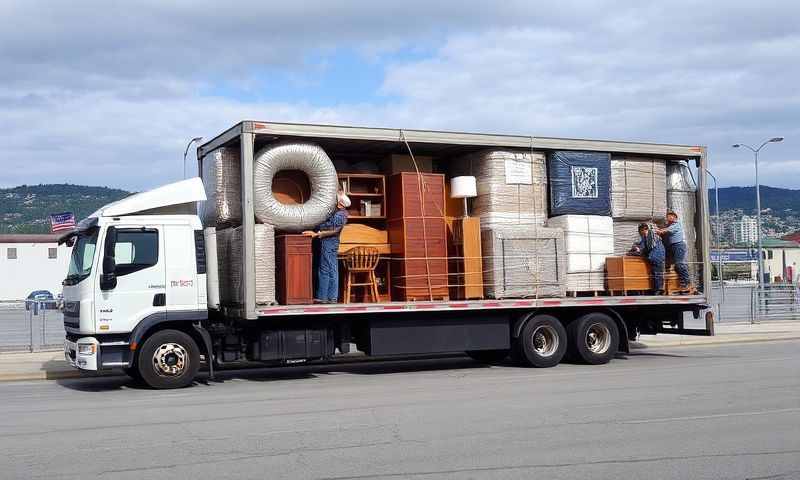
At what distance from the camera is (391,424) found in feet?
32.8

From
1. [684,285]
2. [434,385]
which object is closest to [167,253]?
[434,385]

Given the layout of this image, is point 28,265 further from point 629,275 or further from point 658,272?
point 658,272

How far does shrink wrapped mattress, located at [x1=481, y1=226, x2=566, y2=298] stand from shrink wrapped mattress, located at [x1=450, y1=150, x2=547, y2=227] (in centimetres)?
25

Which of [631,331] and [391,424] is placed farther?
[631,331]

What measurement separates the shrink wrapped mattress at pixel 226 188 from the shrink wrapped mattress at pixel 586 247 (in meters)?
5.84

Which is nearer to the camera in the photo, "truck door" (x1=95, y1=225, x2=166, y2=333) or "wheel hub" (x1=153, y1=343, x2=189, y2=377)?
"truck door" (x1=95, y1=225, x2=166, y2=333)

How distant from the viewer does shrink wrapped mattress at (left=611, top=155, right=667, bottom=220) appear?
17.2 m

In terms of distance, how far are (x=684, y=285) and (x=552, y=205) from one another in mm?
3240

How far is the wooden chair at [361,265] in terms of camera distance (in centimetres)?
1540

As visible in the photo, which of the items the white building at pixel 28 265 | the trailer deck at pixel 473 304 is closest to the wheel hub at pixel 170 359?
the trailer deck at pixel 473 304

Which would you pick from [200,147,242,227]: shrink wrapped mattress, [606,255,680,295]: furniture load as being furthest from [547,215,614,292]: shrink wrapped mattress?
[200,147,242,227]: shrink wrapped mattress

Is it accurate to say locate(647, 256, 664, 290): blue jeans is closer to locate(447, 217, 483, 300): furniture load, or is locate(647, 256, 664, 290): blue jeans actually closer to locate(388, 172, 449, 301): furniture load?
locate(447, 217, 483, 300): furniture load

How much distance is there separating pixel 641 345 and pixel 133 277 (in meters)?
12.6

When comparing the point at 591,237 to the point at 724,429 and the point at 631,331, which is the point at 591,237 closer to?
the point at 631,331
